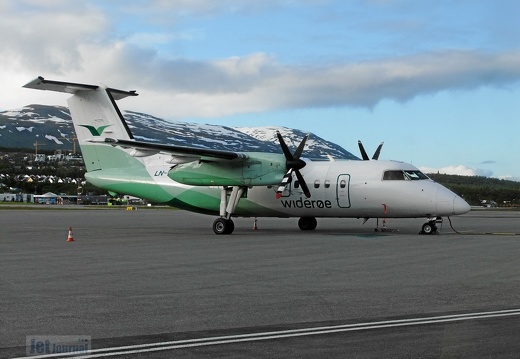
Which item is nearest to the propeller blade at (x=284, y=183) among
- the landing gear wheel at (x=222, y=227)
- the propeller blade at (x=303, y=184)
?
the propeller blade at (x=303, y=184)

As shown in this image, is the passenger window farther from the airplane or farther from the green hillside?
the green hillside

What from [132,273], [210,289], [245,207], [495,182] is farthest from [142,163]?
[495,182]

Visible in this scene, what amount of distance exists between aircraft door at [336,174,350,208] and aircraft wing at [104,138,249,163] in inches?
175

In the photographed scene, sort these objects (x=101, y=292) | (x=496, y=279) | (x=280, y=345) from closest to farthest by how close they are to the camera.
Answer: (x=280, y=345), (x=101, y=292), (x=496, y=279)

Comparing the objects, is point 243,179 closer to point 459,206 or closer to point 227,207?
point 227,207

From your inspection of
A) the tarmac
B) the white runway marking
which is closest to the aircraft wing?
the tarmac

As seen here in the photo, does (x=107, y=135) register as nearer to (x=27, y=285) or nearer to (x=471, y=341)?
(x=27, y=285)

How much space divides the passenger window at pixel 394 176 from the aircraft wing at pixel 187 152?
628 centimetres

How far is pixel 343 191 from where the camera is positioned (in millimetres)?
30141

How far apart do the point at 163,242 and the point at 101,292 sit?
1255 centimetres

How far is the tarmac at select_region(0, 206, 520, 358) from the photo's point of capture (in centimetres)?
798

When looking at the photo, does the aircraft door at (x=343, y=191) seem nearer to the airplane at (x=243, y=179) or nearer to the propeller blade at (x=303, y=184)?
Result: the airplane at (x=243, y=179)

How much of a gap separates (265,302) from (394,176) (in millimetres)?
19375

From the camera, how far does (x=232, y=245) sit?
23297 mm
